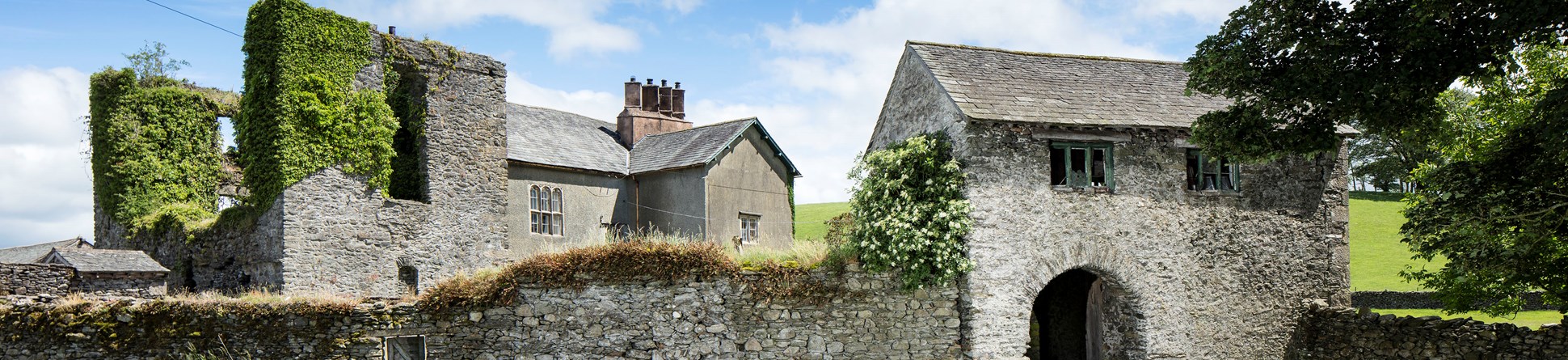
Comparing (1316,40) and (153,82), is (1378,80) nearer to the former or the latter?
(1316,40)

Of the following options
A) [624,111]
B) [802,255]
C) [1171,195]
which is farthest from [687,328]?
[624,111]

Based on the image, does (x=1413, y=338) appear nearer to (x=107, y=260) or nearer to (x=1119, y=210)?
(x=1119, y=210)

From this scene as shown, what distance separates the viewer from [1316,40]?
1407cm

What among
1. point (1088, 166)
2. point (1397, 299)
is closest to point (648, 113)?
point (1088, 166)

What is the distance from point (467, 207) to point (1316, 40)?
60.6 feet

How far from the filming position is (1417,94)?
1360 cm

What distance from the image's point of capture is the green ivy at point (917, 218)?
705 inches

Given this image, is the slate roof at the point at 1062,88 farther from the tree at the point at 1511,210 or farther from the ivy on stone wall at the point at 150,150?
the ivy on stone wall at the point at 150,150

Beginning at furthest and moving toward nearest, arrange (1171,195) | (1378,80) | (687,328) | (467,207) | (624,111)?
(624,111) < (467,207) < (1171,195) < (687,328) < (1378,80)

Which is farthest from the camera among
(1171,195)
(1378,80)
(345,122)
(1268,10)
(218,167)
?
(218,167)

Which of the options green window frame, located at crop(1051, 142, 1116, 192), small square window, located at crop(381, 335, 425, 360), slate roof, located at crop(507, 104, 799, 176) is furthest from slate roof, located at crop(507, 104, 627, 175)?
green window frame, located at crop(1051, 142, 1116, 192)

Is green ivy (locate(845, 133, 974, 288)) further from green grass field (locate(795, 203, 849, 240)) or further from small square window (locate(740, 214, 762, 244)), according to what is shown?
green grass field (locate(795, 203, 849, 240))

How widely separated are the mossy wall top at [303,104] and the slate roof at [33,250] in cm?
1002

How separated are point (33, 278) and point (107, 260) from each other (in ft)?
5.20
